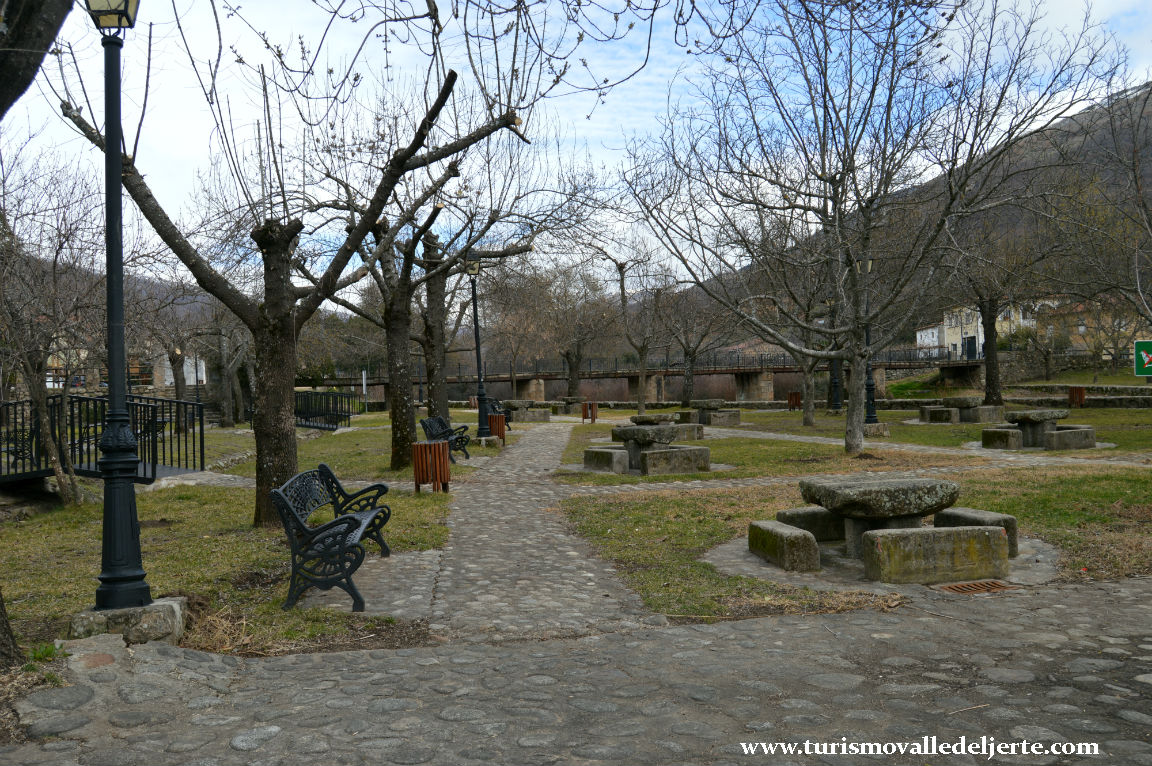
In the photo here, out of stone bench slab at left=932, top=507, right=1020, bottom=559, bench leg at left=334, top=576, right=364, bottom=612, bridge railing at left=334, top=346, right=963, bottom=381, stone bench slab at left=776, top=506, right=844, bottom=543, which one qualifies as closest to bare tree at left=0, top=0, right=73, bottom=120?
bench leg at left=334, top=576, right=364, bottom=612

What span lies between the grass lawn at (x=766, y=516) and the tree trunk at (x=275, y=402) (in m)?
3.46

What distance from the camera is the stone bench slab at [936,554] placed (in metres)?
6.09

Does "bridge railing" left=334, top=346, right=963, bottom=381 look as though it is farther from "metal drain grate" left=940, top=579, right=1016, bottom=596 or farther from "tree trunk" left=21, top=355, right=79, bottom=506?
"metal drain grate" left=940, top=579, right=1016, bottom=596

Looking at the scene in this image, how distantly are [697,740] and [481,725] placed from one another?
3.19 feet

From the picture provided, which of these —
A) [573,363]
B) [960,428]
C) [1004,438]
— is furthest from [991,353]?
[573,363]

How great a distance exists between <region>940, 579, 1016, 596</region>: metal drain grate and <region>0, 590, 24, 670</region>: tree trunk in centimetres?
594

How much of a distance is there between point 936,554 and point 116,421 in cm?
592

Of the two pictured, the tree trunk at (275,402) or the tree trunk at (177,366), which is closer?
the tree trunk at (275,402)

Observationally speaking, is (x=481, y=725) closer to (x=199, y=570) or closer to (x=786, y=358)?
(x=199, y=570)

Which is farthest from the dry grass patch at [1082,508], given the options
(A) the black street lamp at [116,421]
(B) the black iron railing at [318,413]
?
(B) the black iron railing at [318,413]

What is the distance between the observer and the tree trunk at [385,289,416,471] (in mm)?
15031

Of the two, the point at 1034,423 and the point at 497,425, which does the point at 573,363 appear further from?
the point at 1034,423

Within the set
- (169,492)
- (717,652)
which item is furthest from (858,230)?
(169,492)

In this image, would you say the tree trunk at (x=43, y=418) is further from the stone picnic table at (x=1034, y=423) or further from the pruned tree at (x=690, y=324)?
the pruned tree at (x=690, y=324)
